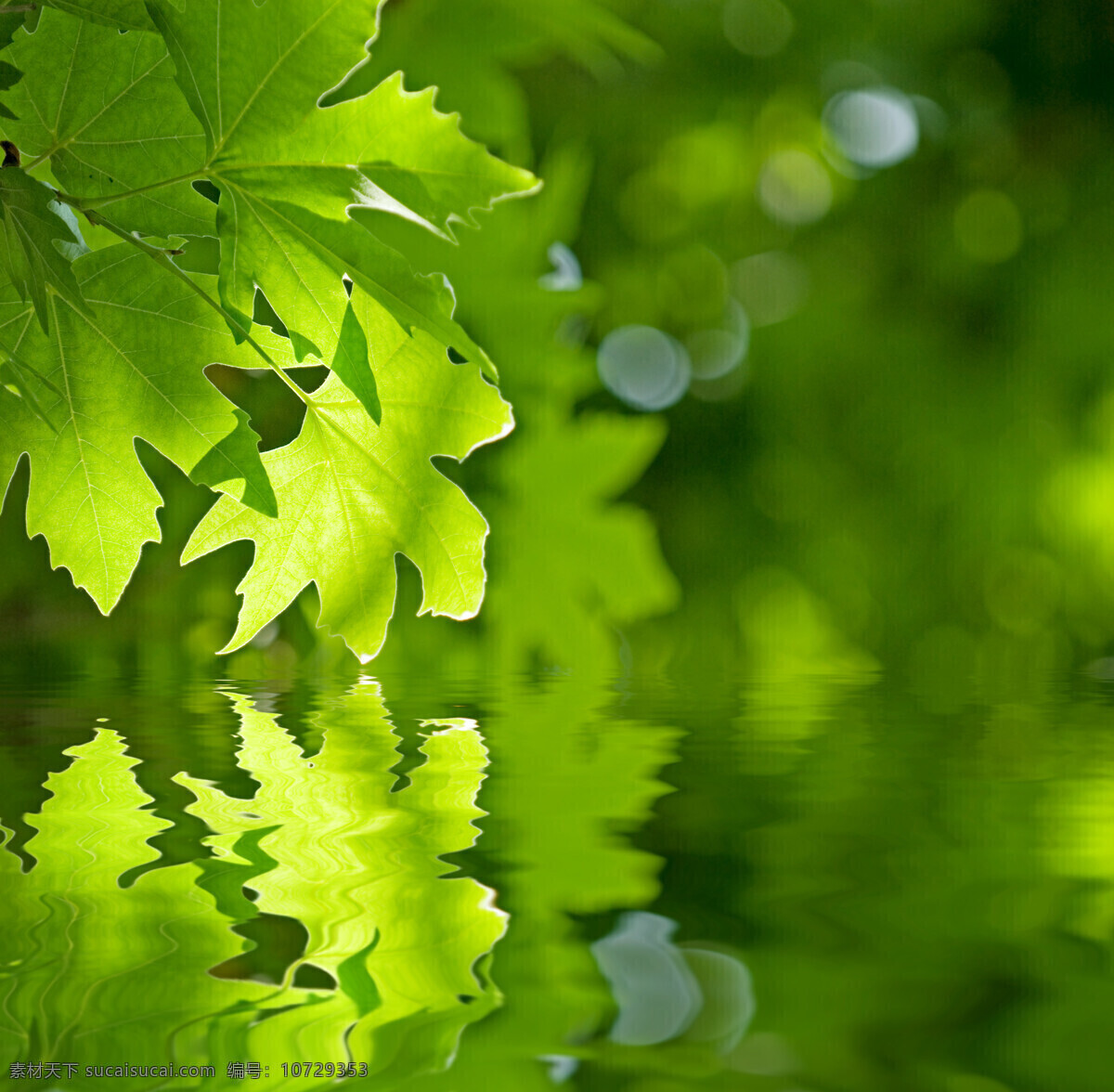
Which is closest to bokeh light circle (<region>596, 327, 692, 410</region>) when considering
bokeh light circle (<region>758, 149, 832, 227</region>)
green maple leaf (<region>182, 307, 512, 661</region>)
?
bokeh light circle (<region>758, 149, 832, 227</region>)

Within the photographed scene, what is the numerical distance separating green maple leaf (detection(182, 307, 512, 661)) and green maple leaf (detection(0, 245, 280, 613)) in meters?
0.04

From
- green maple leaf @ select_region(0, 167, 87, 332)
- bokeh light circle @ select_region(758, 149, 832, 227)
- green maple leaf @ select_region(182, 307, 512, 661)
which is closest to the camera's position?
green maple leaf @ select_region(0, 167, 87, 332)

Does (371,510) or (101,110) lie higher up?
(101,110)

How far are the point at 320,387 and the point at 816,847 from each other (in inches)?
10.9

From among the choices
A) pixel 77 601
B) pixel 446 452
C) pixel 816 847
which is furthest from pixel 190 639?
pixel 816 847

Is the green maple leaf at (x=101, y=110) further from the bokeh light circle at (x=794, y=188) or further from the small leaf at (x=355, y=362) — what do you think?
the bokeh light circle at (x=794, y=188)

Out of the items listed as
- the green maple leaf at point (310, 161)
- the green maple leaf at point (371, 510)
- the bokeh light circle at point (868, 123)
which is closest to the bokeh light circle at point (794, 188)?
the bokeh light circle at point (868, 123)

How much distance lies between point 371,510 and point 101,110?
0.19 metres

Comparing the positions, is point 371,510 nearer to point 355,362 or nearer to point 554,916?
point 355,362

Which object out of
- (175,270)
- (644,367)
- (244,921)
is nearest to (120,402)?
(175,270)

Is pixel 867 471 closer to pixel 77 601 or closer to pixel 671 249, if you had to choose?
pixel 671 249

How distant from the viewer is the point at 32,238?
1.02 ft

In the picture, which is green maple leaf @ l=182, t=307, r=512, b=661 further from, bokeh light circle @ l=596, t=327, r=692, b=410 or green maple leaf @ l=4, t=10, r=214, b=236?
bokeh light circle @ l=596, t=327, r=692, b=410

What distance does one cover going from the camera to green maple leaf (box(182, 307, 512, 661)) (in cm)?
45
